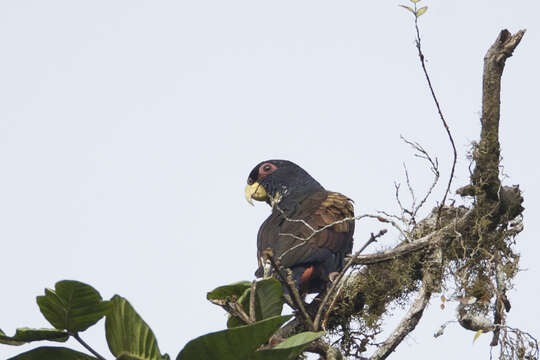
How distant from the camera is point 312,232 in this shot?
4625 millimetres

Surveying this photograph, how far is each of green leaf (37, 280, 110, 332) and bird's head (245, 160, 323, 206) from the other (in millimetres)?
3014

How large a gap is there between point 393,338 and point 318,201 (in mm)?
1685

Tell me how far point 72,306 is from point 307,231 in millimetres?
2292

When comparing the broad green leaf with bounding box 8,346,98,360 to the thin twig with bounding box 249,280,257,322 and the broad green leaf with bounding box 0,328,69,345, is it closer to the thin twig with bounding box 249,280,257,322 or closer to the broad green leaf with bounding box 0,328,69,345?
the broad green leaf with bounding box 0,328,69,345

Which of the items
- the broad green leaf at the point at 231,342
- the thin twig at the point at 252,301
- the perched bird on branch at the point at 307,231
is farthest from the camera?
the perched bird on branch at the point at 307,231

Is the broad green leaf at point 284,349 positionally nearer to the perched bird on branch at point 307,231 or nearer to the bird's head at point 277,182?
the perched bird on branch at point 307,231

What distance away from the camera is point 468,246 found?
3.93 m

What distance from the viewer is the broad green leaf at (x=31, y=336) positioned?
2.55 meters

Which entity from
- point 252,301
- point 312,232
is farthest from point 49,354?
point 312,232

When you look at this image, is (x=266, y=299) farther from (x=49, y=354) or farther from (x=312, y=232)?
(x=312, y=232)

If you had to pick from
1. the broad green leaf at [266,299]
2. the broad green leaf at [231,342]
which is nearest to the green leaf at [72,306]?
the broad green leaf at [231,342]

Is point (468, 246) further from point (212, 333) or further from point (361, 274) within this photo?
point (212, 333)

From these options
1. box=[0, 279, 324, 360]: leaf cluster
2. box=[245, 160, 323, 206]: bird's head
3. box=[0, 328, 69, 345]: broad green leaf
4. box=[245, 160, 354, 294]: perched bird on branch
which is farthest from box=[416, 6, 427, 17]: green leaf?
box=[245, 160, 323, 206]: bird's head

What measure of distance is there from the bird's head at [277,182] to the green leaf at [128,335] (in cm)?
301
